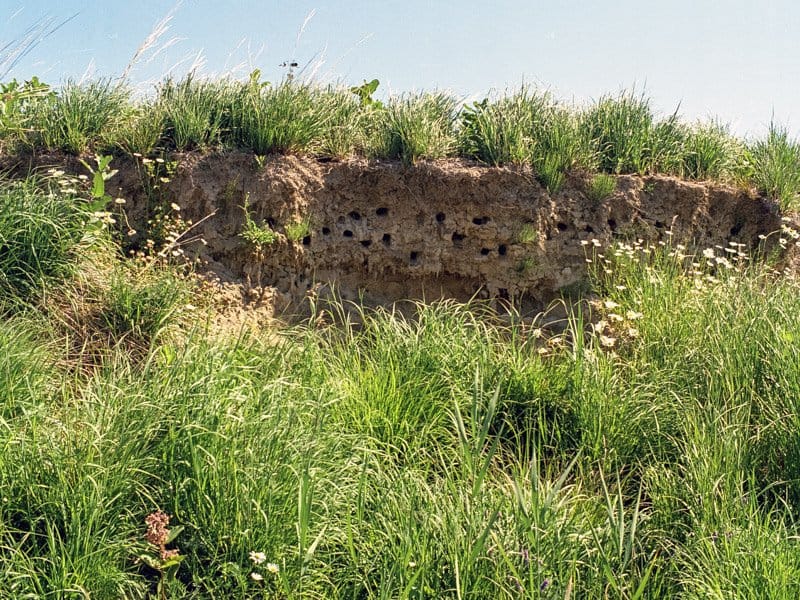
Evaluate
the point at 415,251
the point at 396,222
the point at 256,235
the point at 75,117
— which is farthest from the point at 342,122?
the point at 75,117

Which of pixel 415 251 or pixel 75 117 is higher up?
pixel 75 117

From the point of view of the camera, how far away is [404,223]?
6.22m

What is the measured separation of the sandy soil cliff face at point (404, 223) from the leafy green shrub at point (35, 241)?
1.00m

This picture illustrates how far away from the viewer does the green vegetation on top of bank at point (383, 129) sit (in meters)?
5.95

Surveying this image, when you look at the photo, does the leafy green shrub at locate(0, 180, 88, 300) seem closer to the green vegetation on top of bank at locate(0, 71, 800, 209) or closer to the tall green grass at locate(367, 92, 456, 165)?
the green vegetation on top of bank at locate(0, 71, 800, 209)

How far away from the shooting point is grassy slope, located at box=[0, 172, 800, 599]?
2.85 meters

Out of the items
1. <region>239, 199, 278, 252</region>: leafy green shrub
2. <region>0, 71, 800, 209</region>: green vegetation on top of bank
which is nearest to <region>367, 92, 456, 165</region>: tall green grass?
<region>0, 71, 800, 209</region>: green vegetation on top of bank

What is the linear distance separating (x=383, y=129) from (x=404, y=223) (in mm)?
876

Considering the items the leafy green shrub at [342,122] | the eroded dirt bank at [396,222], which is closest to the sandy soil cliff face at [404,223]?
the eroded dirt bank at [396,222]

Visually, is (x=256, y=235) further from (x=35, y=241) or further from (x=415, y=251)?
(x=35, y=241)

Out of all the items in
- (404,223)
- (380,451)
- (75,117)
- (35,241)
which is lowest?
(380,451)

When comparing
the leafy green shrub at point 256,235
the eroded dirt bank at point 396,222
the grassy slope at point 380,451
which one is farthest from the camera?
the eroded dirt bank at point 396,222

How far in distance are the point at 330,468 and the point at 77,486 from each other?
1035mm

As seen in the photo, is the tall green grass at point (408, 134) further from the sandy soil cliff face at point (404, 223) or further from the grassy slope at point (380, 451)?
the grassy slope at point (380, 451)
